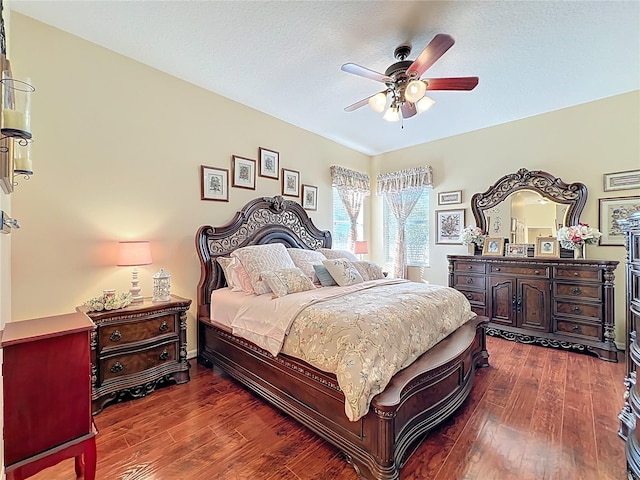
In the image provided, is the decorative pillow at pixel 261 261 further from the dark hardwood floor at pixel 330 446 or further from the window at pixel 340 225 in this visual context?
the window at pixel 340 225

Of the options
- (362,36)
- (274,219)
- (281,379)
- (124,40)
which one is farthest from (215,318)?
(362,36)

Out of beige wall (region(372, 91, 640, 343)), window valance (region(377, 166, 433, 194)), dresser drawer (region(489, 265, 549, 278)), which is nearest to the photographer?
beige wall (region(372, 91, 640, 343))

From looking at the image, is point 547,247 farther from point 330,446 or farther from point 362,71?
point 330,446

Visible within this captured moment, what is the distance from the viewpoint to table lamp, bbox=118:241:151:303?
256 cm

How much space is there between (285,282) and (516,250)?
3.31 m

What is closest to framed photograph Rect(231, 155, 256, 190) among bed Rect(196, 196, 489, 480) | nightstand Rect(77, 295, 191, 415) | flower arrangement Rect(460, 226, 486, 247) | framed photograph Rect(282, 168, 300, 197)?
framed photograph Rect(282, 168, 300, 197)

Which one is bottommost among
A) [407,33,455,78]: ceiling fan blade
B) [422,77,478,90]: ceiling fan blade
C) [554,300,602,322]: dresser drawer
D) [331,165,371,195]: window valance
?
[554,300,602,322]: dresser drawer

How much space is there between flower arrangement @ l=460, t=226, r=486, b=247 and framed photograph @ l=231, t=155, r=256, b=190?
3159 mm

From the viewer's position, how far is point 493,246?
13.9 ft

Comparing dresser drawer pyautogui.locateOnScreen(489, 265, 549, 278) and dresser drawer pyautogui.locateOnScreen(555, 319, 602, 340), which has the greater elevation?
dresser drawer pyautogui.locateOnScreen(489, 265, 549, 278)

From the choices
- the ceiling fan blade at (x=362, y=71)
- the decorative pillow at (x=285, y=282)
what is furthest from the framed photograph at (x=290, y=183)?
the ceiling fan blade at (x=362, y=71)

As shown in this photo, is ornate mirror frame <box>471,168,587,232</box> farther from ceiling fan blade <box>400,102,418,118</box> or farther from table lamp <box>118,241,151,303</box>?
table lamp <box>118,241,151,303</box>

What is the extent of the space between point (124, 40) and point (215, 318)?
2657 millimetres

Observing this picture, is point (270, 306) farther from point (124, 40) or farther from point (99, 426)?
point (124, 40)
